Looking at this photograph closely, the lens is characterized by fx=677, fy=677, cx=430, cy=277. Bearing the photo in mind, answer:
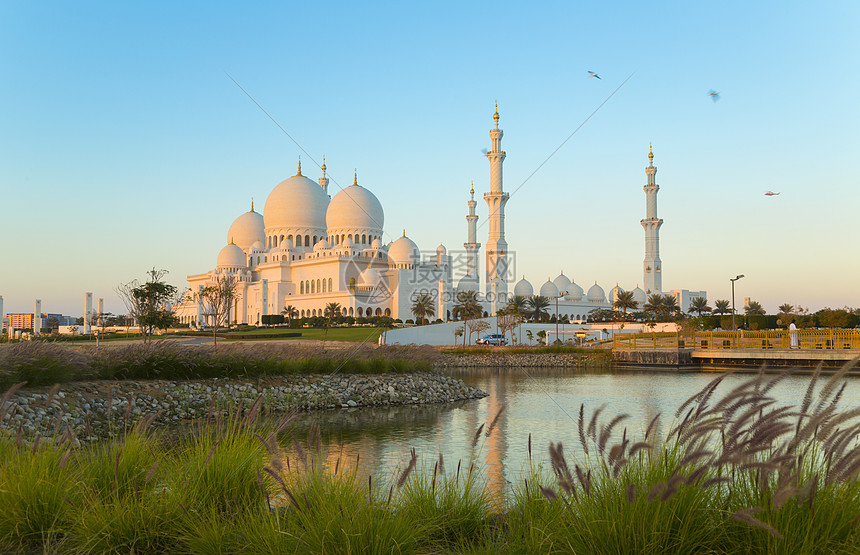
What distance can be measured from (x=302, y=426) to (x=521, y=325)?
44273mm

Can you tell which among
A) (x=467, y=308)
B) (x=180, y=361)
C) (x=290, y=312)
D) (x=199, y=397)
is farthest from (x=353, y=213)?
(x=199, y=397)

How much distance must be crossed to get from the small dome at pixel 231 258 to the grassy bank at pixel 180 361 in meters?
61.2

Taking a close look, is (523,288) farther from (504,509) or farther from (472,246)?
(504,509)

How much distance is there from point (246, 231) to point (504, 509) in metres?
83.7

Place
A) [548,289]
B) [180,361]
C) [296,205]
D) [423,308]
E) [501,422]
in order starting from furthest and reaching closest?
[548,289], [296,205], [423,308], [180,361], [501,422]

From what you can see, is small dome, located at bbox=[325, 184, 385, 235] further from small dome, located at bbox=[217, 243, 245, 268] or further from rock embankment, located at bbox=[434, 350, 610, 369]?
rock embankment, located at bbox=[434, 350, 610, 369]

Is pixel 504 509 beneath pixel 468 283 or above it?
beneath

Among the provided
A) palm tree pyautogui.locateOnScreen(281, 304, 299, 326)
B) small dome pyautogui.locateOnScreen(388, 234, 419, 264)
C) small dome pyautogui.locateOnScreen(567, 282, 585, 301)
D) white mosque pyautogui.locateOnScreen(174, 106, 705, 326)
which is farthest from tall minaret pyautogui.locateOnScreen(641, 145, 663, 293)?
palm tree pyautogui.locateOnScreen(281, 304, 299, 326)

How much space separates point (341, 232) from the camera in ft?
Answer: 242

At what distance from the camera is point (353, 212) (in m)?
73.6

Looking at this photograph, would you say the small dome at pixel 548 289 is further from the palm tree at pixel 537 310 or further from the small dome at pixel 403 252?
the small dome at pixel 403 252

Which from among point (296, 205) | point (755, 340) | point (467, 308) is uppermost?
point (296, 205)

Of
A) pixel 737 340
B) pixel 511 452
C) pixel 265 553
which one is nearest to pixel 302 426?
pixel 511 452

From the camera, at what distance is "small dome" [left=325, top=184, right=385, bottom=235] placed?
241 ft
